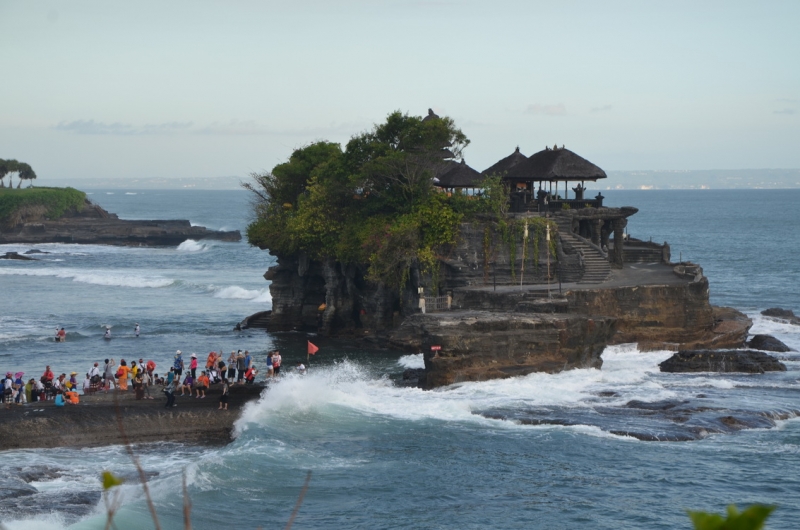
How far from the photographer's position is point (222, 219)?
179375 millimetres

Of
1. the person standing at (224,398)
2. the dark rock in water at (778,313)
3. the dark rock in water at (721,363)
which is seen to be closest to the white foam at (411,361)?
the dark rock in water at (721,363)

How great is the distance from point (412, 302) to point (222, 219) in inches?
5507

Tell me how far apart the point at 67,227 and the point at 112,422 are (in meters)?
92.3

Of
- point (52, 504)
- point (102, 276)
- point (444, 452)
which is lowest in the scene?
point (52, 504)

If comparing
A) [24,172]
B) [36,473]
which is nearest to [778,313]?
[36,473]

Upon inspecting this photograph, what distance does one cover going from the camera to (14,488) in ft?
74.2

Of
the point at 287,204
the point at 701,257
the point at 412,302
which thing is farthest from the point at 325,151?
the point at 701,257

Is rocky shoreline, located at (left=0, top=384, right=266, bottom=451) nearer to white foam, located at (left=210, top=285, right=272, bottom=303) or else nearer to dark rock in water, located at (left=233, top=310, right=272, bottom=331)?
dark rock in water, located at (left=233, top=310, right=272, bottom=331)

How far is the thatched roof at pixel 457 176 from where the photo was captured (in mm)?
48250

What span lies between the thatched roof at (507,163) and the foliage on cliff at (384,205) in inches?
96.7

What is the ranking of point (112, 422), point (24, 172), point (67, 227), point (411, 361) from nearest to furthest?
point (112, 422) < point (411, 361) < point (67, 227) < point (24, 172)

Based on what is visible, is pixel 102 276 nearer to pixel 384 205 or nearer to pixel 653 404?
pixel 384 205

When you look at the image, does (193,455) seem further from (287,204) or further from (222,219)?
(222,219)

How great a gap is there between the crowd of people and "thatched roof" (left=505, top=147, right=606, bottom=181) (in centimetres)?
1669
